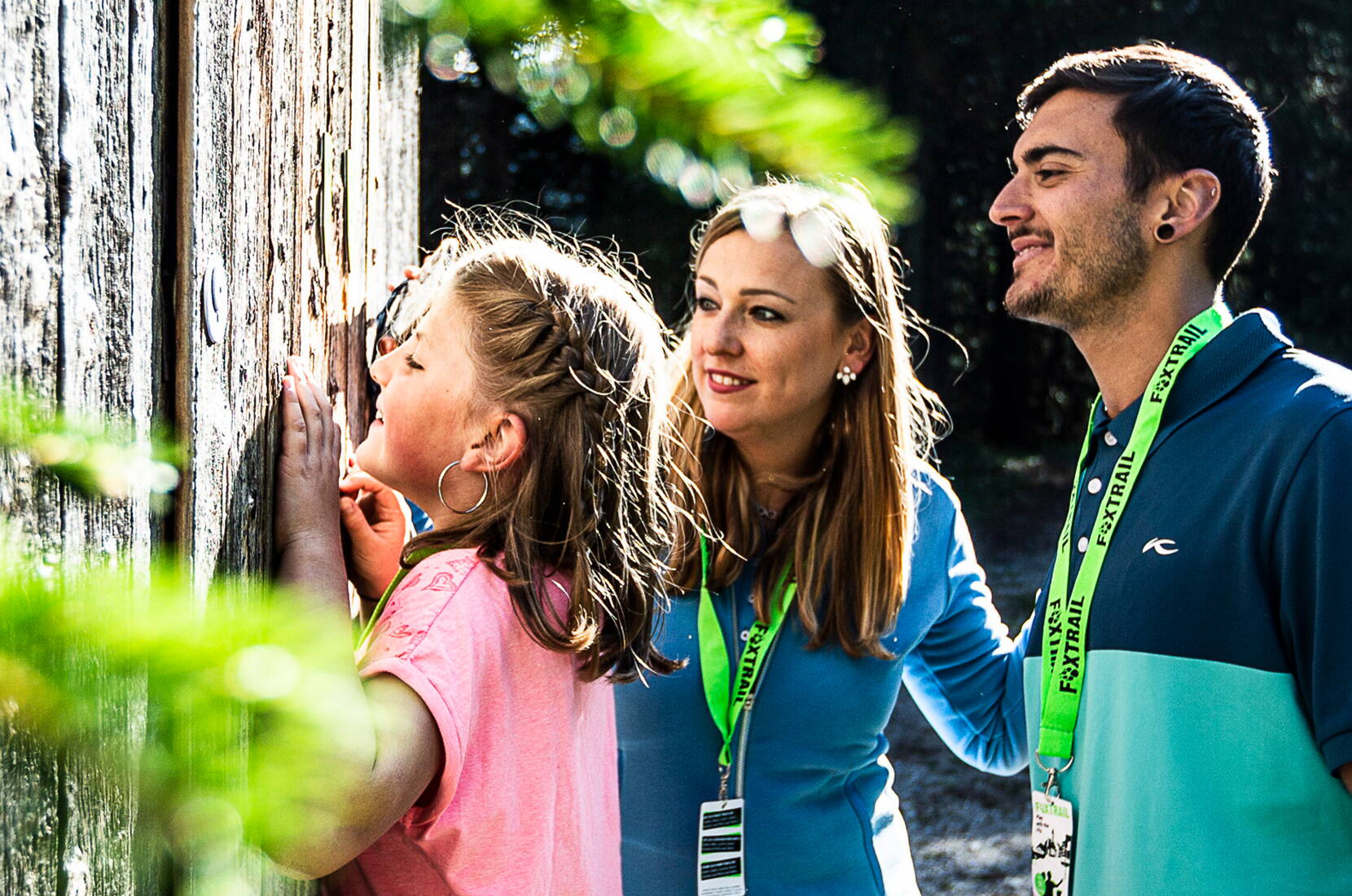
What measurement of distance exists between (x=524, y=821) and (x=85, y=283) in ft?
3.23

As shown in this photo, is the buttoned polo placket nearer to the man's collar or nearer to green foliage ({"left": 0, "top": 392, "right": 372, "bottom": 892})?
the man's collar

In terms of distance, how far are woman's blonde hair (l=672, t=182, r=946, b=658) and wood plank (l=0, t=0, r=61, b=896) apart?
185cm

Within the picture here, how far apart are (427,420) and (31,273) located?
3.48 ft

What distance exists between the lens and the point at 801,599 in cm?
246

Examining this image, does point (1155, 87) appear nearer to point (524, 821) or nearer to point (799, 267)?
point (799, 267)

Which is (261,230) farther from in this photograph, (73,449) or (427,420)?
(73,449)

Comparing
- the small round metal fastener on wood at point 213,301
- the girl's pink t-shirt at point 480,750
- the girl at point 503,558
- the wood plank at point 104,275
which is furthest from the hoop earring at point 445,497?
the wood plank at point 104,275

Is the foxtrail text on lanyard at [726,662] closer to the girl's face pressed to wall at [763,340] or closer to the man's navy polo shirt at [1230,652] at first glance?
the girl's face pressed to wall at [763,340]

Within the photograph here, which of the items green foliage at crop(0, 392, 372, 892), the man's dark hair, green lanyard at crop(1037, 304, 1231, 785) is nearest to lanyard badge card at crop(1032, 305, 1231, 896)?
green lanyard at crop(1037, 304, 1231, 785)

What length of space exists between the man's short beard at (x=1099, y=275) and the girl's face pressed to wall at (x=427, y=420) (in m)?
1.16

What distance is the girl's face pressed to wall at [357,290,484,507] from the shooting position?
1644 mm

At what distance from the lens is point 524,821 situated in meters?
1.49

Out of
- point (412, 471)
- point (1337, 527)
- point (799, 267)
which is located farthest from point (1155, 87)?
point (412, 471)

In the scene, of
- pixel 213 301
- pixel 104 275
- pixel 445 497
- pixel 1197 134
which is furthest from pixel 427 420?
pixel 1197 134
